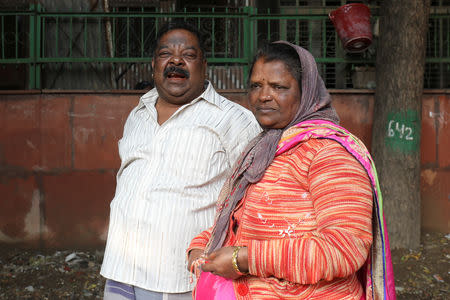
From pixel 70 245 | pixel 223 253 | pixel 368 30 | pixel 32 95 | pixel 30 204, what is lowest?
pixel 70 245

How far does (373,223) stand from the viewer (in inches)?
60.5

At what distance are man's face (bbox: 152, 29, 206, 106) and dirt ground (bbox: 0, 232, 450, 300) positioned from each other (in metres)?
2.57

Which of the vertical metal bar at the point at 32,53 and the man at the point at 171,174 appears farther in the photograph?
the vertical metal bar at the point at 32,53

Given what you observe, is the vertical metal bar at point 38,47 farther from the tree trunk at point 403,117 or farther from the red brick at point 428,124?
the red brick at point 428,124

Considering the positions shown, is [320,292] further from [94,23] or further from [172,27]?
[94,23]

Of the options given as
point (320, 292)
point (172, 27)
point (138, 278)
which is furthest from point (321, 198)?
point (172, 27)

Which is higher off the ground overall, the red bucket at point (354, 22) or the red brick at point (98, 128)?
the red bucket at point (354, 22)

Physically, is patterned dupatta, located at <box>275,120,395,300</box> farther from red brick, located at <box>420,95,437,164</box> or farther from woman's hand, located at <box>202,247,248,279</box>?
red brick, located at <box>420,95,437,164</box>

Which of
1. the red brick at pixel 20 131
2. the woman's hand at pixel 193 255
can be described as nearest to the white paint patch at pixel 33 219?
the red brick at pixel 20 131

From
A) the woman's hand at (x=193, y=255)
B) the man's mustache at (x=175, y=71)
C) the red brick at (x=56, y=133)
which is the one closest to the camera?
the woman's hand at (x=193, y=255)

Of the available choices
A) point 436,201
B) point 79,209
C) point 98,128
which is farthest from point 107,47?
point 436,201

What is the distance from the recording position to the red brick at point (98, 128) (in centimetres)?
514

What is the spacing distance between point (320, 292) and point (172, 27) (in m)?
1.52

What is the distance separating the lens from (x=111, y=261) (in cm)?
214
